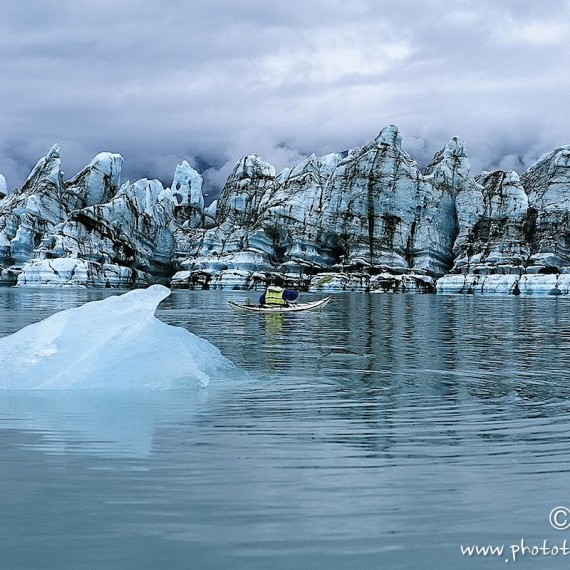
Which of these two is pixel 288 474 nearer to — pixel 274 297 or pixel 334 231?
pixel 274 297

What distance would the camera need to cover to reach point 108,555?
17.0 feet

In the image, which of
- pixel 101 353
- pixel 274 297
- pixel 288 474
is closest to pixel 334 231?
pixel 274 297

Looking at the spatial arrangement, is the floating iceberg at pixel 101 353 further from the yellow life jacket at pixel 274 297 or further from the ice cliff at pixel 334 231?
the ice cliff at pixel 334 231

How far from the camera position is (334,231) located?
13425cm

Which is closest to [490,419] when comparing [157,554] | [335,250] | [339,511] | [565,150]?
[339,511]

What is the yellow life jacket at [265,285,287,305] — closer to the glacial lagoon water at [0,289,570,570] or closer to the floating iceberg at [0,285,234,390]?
the glacial lagoon water at [0,289,570,570]

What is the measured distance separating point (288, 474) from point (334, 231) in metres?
128

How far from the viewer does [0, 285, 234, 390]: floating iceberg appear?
13.5 meters

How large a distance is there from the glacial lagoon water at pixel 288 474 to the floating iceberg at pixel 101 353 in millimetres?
520

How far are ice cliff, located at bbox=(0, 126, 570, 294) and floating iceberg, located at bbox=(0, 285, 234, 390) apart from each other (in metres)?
96.0

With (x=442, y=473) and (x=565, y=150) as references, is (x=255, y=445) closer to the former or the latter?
(x=442, y=473)

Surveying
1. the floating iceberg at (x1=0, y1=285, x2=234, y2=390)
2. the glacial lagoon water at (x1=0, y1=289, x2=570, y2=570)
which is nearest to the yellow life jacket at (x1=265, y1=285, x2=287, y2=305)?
the glacial lagoon water at (x1=0, y1=289, x2=570, y2=570)

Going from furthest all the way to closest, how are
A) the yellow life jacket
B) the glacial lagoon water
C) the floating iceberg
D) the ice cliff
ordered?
the ice cliff
the yellow life jacket
the floating iceberg
the glacial lagoon water

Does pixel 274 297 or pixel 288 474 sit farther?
pixel 274 297
